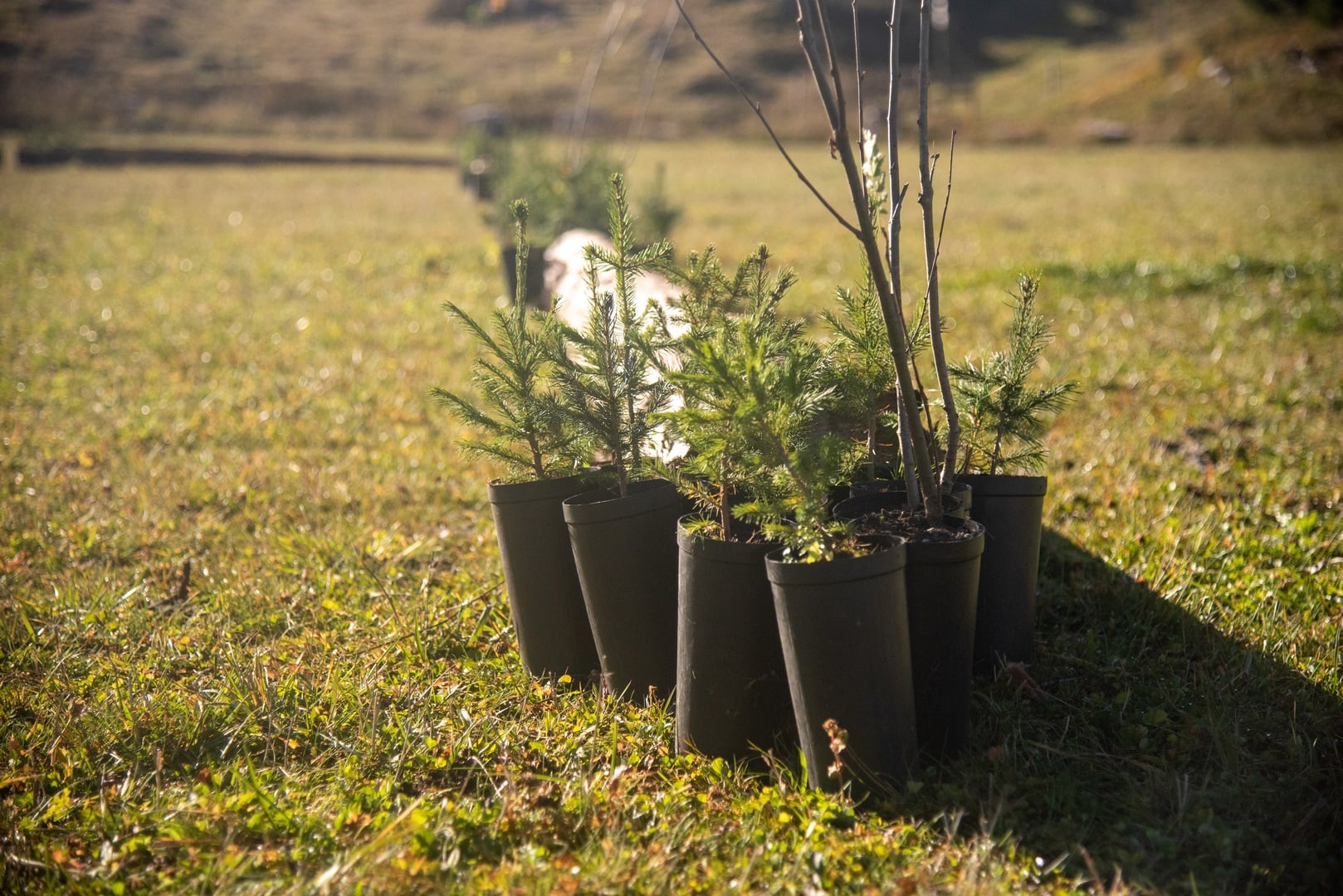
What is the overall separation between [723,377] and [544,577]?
79 centimetres

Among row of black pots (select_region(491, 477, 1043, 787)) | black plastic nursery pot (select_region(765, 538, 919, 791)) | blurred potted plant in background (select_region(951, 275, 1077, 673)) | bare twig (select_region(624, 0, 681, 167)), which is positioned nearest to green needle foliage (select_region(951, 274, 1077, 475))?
blurred potted plant in background (select_region(951, 275, 1077, 673))

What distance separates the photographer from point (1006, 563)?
2250 millimetres

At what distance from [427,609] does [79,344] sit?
5082 mm

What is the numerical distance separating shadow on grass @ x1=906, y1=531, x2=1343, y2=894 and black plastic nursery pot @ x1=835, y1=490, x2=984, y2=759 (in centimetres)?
9

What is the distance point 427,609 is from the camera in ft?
8.84

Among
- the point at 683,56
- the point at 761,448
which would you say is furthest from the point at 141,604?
the point at 683,56

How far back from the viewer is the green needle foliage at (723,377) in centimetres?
176

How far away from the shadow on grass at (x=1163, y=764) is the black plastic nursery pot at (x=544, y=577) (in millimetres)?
884

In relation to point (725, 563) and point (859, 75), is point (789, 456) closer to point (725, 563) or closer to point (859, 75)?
point (725, 563)

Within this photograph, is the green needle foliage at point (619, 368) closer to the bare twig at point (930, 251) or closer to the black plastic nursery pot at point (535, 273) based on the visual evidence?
the bare twig at point (930, 251)

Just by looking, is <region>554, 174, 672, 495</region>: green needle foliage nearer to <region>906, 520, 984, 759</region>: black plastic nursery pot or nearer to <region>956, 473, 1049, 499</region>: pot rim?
<region>906, 520, 984, 759</region>: black plastic nursery pot

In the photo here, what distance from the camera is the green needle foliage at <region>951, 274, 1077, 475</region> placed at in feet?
7.41

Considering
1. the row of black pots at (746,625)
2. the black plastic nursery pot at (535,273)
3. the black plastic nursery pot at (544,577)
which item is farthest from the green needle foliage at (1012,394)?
the black plastic nursery pot at (535,273)

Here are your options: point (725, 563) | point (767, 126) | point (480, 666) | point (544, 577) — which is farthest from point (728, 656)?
point (767, 126)
